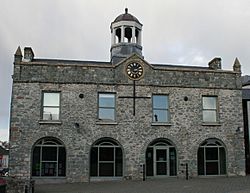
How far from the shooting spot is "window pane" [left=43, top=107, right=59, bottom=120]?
21734 millimetres

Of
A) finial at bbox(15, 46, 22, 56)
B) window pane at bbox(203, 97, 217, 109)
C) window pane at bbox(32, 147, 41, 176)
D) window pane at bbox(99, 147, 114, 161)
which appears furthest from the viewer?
window pane at bbox(203, 97, 217, 109)

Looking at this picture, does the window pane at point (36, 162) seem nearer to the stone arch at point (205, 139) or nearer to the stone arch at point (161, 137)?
the stone arch at point (161, 137)

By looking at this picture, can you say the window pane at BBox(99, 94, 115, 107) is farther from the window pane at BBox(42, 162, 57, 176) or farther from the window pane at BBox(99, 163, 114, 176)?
the window pane at BBox(42, 162, 57, 176)

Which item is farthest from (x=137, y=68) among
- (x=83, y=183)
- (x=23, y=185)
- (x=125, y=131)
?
(x=23, y=185)

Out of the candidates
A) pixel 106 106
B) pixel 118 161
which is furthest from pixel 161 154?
pixel 106 106

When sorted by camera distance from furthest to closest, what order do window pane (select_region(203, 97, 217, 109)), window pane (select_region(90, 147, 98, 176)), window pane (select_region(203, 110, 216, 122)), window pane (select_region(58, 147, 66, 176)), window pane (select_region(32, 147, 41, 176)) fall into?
window pane (select_region(203, 97, 217, 109)), window pane (select_region(203, 110, 216, 122)), window pane (select_region(90, 147, 98, 176)), window pane (select_region(58, 147, 66, 176)), window pane (select_region(32, 147, 41, 176))

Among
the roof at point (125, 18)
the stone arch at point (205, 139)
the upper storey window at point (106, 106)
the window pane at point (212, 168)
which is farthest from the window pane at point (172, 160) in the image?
the roof at point (125, 18)

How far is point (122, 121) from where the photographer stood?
22141 millimetres

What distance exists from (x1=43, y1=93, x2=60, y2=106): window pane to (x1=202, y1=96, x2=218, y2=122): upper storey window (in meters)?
9.46

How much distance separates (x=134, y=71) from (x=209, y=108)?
5.54 metres

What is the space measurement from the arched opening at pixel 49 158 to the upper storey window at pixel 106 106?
311 cm

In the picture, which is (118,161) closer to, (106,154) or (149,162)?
(106,154)

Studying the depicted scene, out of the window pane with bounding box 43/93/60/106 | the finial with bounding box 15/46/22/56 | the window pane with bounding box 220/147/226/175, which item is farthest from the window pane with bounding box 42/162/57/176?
the window pane with bounding box 220/147/226/175

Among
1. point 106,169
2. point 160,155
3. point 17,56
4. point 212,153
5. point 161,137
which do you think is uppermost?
point 17,56
